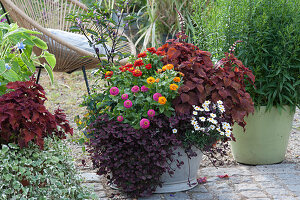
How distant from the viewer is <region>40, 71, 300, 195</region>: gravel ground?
2739 millimetres

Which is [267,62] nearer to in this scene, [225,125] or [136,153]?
[225,125]

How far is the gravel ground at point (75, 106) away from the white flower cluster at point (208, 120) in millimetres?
518

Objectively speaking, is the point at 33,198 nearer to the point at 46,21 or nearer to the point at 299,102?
the point at 299,102

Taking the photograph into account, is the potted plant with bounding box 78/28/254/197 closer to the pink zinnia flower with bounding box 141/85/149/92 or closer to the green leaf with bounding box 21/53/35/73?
the pink zinnia flower with bounding box 141/85/149/92

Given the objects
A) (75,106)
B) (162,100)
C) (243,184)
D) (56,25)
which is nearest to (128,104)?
(162,100)

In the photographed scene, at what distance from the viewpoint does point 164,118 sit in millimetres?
2117

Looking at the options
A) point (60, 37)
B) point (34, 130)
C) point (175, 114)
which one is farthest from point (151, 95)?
point (60, 37)

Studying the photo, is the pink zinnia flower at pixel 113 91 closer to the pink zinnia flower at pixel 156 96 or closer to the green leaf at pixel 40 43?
the pink zinnia flower at pixel 156 96

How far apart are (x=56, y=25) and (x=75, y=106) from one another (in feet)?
3.00

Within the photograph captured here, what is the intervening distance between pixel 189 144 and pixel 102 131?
464mm

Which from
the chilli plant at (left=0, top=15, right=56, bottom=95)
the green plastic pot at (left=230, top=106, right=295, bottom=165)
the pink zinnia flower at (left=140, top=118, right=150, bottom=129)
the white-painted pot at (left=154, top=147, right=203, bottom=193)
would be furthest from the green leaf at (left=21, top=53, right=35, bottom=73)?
the green plastic pot at (left=230, top=106, right=295, bottom=165)

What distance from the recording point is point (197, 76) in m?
2.21

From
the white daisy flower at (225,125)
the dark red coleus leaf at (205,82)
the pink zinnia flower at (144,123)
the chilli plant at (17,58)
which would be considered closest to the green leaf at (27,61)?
the chilli plant at (17,58)

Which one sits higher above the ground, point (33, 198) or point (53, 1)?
point (53, 1)
